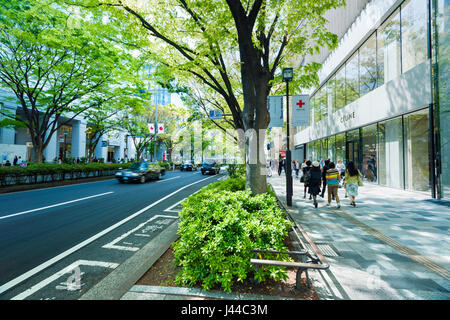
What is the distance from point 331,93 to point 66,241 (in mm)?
21347

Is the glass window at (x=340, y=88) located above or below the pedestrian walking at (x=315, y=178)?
above

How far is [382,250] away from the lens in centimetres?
399

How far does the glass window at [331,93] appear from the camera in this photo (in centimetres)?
1833

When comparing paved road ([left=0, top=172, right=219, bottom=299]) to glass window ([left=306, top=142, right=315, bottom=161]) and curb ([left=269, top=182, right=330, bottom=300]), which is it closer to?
curb ([left=269, top=182, right=330, bottom=300])

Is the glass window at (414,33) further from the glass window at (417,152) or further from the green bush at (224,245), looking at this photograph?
the green bush at (224,245)

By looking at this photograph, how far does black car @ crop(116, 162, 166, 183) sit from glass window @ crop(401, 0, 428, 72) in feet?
57.1

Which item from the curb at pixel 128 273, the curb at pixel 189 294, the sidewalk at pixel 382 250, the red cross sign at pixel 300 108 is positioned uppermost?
the red cross sign at pixel 300 108

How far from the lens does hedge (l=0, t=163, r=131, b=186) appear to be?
1108 cm

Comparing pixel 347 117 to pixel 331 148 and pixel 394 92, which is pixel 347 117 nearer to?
pixel 331 148

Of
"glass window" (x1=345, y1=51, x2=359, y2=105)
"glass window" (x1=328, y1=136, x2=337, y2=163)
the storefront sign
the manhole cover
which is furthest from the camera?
"glass window" (x1=328, y1=136, x2=337, y2=163)

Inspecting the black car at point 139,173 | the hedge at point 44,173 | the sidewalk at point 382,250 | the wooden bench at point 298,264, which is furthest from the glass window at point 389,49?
the hedge at point 44,173

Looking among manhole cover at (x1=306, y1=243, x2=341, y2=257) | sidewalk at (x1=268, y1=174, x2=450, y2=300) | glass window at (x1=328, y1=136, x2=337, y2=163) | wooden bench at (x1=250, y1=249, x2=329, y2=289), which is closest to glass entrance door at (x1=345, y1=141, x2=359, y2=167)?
glass window at (x1=328, y1=136, x2=337, y2=163)

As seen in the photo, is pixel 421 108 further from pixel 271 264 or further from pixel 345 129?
pixel 271 264
